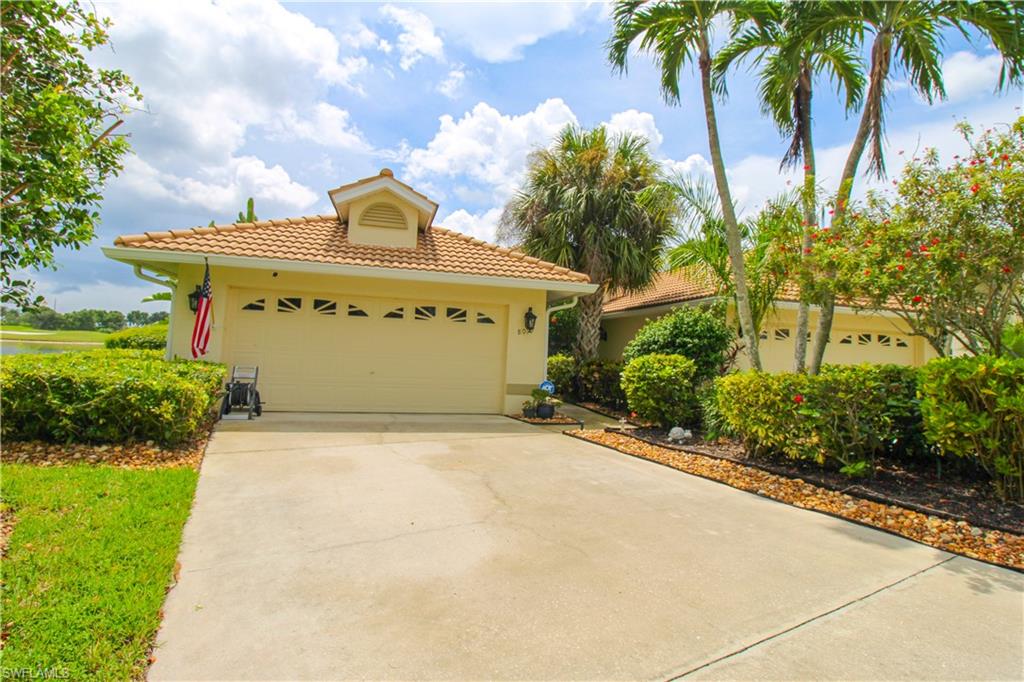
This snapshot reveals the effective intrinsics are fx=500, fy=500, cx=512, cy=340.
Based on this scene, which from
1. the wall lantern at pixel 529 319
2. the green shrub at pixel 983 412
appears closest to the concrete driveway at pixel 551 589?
the green shrub at pixel 983 412

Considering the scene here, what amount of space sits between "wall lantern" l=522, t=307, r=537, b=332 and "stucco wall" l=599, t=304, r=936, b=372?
5015 mm

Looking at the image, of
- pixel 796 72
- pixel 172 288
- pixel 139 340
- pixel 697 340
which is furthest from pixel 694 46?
pixel 139 340

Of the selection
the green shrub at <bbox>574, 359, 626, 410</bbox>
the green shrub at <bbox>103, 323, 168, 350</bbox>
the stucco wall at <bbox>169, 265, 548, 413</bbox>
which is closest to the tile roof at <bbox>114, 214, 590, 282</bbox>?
the stucco wall at <bbox>169, 265, 548, 413</bbox>

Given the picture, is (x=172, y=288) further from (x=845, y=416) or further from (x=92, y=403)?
(x=845, y=416)

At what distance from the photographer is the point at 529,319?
1116 cm

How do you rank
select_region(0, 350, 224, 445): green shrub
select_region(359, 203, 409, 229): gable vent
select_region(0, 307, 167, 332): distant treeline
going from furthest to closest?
select_region(0, 307, 167, 332): distant treeline < select_region(359, 203, 409, 229): gable vent < select_region(0, 350, 224, 445): green shrub

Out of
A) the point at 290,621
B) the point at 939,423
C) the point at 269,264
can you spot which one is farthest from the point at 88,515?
the point at 939,423

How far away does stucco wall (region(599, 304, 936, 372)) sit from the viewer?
13.8 meters

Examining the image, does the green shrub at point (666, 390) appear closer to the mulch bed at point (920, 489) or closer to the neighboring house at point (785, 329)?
the mulch bed at point (920, 489)

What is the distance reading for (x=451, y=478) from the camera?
5.80m

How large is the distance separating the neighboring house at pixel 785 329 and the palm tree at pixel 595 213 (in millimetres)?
1352

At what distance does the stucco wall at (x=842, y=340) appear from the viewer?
13.8 m

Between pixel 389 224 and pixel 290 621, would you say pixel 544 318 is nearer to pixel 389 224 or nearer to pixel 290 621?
pixel 389 224

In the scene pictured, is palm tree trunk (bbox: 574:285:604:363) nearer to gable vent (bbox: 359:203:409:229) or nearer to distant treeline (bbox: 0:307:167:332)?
gable vent (bbox: 359:203:409:229)
